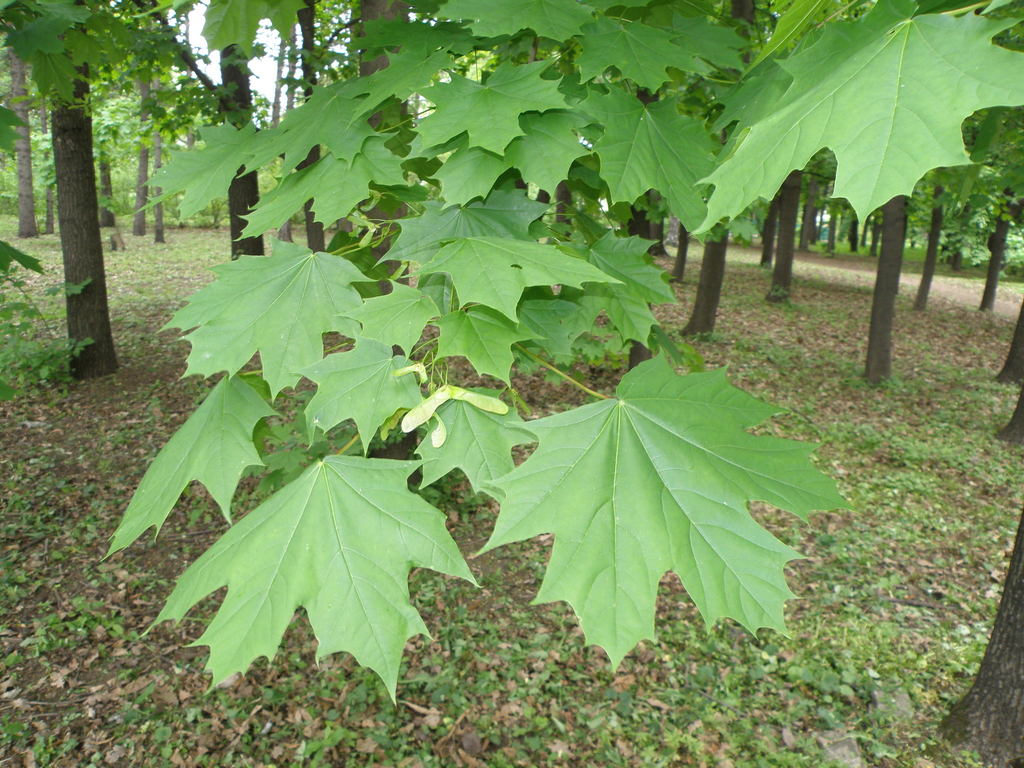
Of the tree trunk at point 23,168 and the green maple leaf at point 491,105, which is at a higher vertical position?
the tree trunk at point 23,168

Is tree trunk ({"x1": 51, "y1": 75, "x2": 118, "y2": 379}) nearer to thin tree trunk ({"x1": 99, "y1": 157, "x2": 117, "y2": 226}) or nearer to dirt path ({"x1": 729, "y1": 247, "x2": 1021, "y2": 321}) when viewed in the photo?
thin tree trunk ({"x1": 99, "y1": 157, "x2": 117, "y2": 226})

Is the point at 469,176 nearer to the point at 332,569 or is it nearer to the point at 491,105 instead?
the point at 491,105

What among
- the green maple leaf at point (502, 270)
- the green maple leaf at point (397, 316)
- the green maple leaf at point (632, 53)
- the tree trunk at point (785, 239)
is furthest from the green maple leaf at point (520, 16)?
the tree trunk at point (785, 239)

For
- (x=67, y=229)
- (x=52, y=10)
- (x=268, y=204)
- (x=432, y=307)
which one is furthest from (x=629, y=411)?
(x=67, y=229)

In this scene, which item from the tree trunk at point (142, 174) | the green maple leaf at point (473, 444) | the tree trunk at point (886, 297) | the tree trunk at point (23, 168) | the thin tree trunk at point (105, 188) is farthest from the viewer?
the thin tree trunk at point (105, 188)

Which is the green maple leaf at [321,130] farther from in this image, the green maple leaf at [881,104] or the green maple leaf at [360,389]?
the green maple leaf at [881,104]

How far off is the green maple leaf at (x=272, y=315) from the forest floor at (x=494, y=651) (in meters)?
2.80

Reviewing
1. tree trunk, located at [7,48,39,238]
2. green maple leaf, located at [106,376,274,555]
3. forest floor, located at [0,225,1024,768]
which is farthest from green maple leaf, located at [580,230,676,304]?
tree trunk, located at [7,48,39,238]

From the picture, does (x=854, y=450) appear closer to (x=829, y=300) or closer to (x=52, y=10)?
(x=52, y=10)

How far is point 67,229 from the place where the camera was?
23.9 feet

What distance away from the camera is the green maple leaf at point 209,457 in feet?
4.95

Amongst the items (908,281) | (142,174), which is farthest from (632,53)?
(908,281)

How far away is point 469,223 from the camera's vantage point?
5.50 ft

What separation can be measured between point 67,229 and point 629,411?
318 inches
